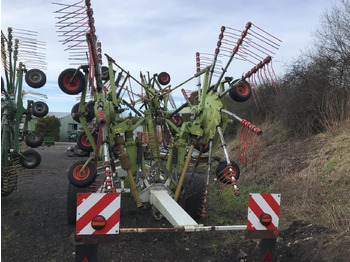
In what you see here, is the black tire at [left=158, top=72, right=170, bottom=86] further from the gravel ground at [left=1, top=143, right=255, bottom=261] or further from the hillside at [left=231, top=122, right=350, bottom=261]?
the gravel ground at [left=1, top=143, right=255, bottom=261]

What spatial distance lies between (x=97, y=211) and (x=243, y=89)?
260 centimetres

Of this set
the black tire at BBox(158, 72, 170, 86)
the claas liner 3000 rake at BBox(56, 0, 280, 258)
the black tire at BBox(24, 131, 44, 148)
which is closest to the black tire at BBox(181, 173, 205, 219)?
the claas liner 3000 rake at BBox(56, 0, 280, 258)

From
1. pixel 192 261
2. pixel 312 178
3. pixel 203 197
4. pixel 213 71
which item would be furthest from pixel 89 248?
pixel 312 178

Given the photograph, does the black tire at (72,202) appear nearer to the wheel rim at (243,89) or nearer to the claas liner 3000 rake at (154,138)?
the claas liner 3000 rake at (154,138)

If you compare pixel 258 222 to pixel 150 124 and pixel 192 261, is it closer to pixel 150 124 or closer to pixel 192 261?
pixel 192 261

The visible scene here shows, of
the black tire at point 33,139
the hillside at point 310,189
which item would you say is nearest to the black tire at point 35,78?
the black tire at point 33,139

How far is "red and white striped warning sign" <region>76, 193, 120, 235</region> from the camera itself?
9.56 ft

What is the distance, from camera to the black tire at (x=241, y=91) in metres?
4.50

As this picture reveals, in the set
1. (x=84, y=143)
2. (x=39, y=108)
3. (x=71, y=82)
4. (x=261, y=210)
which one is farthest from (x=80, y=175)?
(x=39, y=108)

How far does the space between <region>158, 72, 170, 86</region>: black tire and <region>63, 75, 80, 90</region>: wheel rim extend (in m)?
3.32

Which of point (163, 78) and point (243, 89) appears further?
point (163, 78)

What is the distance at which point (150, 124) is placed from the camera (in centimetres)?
566

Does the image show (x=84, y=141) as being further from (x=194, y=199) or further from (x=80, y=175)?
(x=194, y=199)

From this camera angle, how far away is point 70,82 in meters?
4.63
